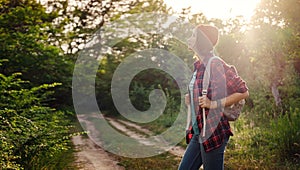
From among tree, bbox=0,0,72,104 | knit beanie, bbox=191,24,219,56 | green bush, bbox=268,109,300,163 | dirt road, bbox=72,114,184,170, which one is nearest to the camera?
knit beanie, bbox=191,24,219,56

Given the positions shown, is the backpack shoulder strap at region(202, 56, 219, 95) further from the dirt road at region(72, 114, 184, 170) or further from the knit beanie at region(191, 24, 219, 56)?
the dirt road at region(72, 114, 184, 170)

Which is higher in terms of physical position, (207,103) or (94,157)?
(207,103)

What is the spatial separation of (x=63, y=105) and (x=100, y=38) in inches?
298

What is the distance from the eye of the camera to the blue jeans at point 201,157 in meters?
2.90

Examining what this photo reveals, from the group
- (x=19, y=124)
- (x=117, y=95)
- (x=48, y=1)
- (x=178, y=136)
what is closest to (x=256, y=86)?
(x=178, y=136)

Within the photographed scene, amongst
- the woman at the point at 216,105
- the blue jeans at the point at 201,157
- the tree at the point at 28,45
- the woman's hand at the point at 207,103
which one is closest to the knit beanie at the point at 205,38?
the woman at the point at 216,105

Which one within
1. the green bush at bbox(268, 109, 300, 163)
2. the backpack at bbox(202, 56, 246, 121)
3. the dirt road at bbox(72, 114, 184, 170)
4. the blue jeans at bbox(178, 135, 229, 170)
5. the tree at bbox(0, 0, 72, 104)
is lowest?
the dirt road at bbox(72, 114, 184, 170)

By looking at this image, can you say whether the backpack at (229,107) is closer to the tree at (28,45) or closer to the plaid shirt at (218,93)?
the plaid shirt at (218,93)

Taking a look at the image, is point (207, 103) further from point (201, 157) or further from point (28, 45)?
point (28, 45)

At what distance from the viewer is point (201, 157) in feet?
10.4

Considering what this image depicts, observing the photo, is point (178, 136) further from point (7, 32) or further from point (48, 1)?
point (48, 1)

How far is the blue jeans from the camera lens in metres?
2.90

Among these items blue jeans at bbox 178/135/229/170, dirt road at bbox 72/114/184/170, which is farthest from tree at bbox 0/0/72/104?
blue jeans at bbox 178/135/229/170

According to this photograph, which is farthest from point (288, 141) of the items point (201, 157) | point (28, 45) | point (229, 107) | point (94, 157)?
point (28, 45)
